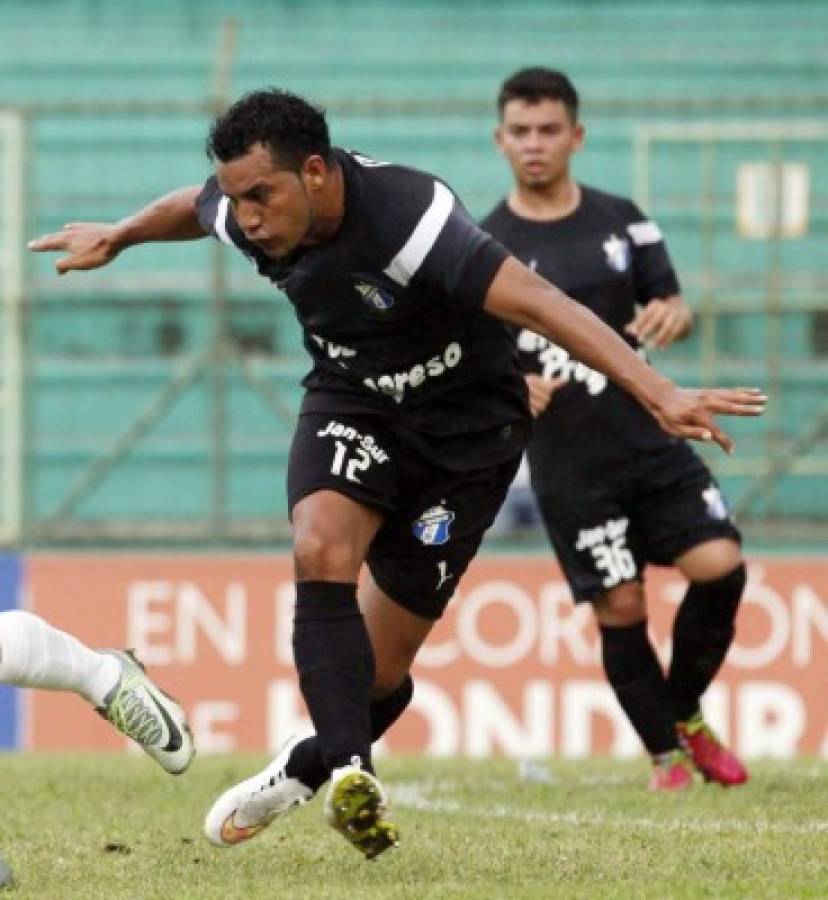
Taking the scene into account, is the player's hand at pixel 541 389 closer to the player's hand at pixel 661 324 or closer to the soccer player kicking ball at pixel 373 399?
the player's hand at pixel 661 324

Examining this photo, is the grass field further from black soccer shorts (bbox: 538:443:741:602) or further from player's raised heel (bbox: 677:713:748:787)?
black soccer shorts (bbox: 538:443:741:602)

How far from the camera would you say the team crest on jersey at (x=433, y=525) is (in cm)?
624

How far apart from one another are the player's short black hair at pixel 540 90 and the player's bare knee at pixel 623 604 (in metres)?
1.73

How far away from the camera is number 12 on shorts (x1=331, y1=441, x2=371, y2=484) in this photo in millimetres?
6023

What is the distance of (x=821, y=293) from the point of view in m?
13.3

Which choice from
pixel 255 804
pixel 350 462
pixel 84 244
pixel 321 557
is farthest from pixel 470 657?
pixel 321 557

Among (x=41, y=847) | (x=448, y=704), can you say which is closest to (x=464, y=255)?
(x=41, y=847)

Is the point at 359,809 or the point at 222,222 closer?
the point at 359,809

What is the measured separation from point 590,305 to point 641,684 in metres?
1.34

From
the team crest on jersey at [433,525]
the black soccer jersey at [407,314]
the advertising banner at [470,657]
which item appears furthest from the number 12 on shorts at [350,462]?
the advertising banner at [470,657]

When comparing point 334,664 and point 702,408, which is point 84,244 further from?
point 702,408

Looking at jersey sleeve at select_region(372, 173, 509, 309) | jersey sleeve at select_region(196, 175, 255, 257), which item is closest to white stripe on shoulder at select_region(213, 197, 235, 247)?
jersey sleeve at select_region(196, 175, 255, 257)

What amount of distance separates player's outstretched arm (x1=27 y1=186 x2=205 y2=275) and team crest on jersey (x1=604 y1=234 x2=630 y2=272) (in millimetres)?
2139

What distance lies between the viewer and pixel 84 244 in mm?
6691
